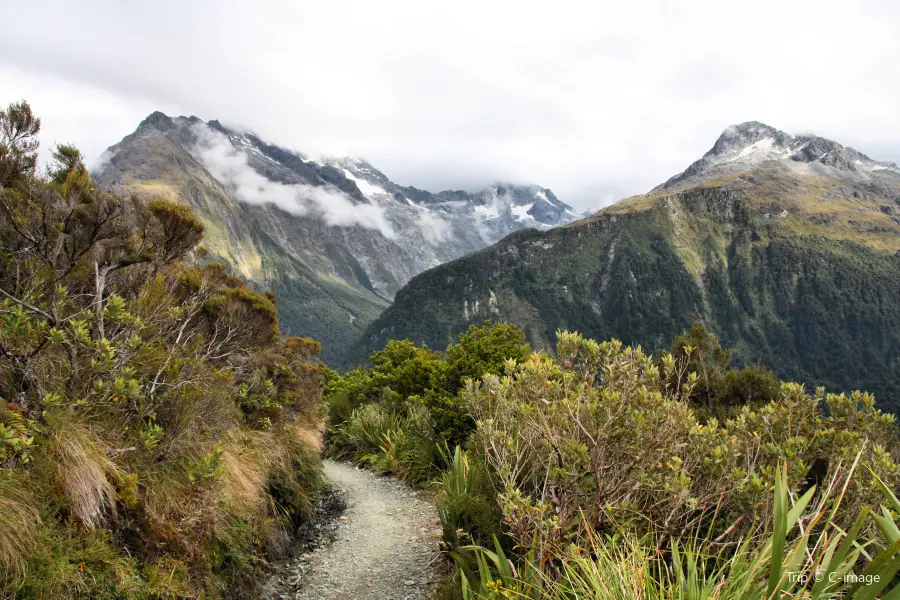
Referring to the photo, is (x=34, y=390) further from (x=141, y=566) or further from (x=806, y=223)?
(x=806, y=223)

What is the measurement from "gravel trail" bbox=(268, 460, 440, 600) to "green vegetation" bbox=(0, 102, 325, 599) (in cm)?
74

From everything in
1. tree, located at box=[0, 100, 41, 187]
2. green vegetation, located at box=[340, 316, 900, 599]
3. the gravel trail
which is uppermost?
tree, located at box=[0, 100, 41, 187]

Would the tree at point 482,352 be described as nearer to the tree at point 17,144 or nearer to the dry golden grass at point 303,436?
the dry golden grass at point 303,436

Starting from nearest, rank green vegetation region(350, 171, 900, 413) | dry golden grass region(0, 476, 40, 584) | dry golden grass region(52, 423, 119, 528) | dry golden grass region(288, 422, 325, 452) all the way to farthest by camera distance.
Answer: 1. dry golden grass region(0, 476, 40, 584)
2. dry golden grass region(52, 423, 119, 528)
3. dry golden grass region(288, 422, 325, 452)
4. green vegetation region(350, 171, 900, 413)

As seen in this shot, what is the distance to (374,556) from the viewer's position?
786 centimetres

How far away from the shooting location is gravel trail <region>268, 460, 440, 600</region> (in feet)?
21.8

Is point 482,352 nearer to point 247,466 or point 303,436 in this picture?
point 303,436

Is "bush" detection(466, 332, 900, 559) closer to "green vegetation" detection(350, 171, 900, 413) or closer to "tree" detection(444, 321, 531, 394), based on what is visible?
"tree" detection(444, 321, 531, 394)

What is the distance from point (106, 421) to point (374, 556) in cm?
464

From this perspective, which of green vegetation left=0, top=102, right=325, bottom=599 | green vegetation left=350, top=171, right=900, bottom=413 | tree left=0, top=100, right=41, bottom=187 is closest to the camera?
green vegetation left=0, top=102, right=325, bottom=599

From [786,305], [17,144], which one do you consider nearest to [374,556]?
[17,144]

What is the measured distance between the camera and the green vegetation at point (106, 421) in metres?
3.93

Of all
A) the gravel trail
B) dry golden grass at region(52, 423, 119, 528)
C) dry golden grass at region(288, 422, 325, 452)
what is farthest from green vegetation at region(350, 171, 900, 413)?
dry golden grass at region(52, 423, 119, 528)

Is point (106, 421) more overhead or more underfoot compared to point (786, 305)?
more overhead
